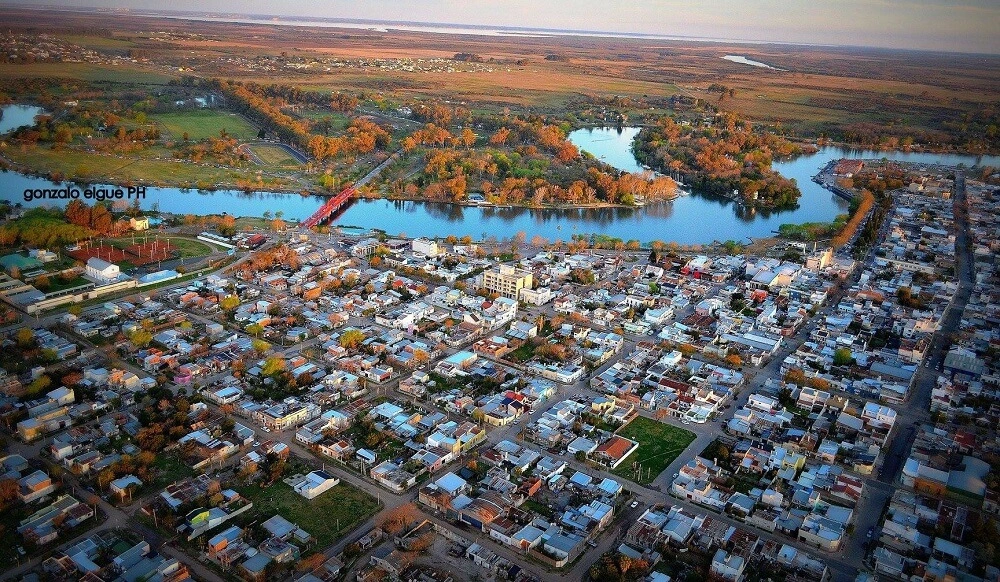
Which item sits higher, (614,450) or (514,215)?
(514,215)

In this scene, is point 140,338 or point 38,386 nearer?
point 38,386

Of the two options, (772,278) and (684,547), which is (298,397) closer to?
(684,547)

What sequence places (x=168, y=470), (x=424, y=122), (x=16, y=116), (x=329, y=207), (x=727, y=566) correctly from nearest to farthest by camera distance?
(x=727, y=566) < (x=168, y=470) < (x=329, y=207) < (x=16, y=116) < (x=424, y=122)

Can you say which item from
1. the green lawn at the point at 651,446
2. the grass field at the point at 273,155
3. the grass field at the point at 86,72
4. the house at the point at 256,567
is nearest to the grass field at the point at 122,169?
the grass field at the point at 273,155

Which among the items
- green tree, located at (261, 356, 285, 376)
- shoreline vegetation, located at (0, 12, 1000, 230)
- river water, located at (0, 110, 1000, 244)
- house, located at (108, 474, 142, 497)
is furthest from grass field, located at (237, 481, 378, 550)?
shoreline vegetation, located at (0, 12, 1000, 230)

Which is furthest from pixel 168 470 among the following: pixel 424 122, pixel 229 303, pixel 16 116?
pixel 424 122

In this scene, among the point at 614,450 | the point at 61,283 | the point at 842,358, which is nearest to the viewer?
the point at 614,450

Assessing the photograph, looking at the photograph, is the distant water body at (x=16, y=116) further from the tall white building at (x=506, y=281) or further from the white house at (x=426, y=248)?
the tall white building at (x=506, y=281)

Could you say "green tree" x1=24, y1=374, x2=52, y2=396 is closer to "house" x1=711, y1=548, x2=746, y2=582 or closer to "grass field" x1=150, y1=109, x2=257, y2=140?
"house" x1=711, y1=548, x2=746, y2=582

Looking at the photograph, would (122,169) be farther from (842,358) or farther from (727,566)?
(727,566)
